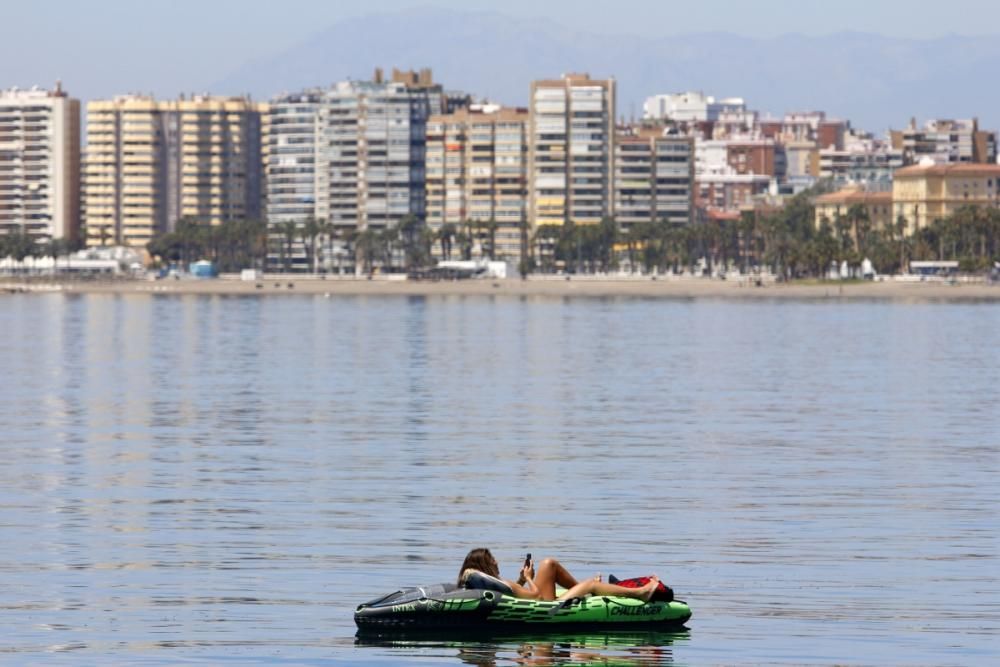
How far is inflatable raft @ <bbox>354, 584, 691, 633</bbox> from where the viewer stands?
29938mm

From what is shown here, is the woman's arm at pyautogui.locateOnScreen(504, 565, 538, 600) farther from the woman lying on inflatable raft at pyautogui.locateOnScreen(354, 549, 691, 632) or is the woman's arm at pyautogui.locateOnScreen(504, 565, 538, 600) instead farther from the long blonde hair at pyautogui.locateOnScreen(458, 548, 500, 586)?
the long blonde hair at pyautogui.locateOnScreen(458, 548, 500, 586)

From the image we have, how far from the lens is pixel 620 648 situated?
29922mm

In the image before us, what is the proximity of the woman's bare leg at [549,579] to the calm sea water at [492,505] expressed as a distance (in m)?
0.68

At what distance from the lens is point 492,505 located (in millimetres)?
45031

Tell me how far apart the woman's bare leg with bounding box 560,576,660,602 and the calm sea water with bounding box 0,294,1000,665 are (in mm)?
660

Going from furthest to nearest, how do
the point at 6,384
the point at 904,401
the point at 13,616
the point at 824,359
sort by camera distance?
the point at 824,359
the point at 6,384
the point at 904,401
the point at 13,616

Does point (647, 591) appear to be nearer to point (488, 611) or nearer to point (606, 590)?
point (606, 590)

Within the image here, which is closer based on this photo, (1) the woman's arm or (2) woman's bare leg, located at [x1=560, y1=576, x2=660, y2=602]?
(2) woman's bare leg, located at [x1=560, y1=576, x2=660, y2=602]

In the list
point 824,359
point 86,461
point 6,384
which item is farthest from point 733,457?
point 824,359

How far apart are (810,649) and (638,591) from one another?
246 cm

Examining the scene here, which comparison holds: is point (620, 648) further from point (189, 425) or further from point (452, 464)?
point (189, 425)

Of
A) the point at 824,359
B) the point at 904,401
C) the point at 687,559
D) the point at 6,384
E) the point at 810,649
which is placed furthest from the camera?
the point at 824,359

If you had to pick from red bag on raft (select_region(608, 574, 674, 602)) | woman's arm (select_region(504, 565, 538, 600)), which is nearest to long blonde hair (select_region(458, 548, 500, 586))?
woman's arm (select_region(504, 565, 538, 600))

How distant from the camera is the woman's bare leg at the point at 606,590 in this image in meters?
30.0
